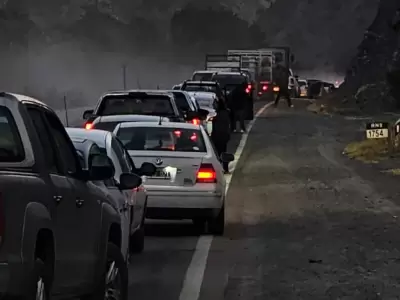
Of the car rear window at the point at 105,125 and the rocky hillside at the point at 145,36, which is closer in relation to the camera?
the car rear window at the point at 105,125

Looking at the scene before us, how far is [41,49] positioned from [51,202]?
6280 cm

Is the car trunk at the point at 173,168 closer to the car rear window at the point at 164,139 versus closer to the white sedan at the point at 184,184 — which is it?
the white sedan at the point at 184,184

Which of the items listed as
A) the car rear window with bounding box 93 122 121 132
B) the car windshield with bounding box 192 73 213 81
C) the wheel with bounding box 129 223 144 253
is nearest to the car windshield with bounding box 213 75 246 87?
the car windshield with bounding box 192 73 213 81

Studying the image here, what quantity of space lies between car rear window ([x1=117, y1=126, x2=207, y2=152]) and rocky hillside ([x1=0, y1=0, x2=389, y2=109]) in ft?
122

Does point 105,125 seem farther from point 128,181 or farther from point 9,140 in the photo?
point 9,140

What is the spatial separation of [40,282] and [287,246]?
23.0ft

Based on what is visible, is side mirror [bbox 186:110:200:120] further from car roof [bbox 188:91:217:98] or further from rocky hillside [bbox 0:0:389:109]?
rocky hillside [bbox 0:0:389:109]

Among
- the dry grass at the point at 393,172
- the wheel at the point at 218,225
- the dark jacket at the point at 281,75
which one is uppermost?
the wheel at the point at 218,225

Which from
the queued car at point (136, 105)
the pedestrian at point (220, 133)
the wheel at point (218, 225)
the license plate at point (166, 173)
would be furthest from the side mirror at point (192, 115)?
the license plate at point (166, 173)

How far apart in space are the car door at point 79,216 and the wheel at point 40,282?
332 mm

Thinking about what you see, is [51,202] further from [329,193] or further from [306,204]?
[329,193]

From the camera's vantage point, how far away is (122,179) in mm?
9734

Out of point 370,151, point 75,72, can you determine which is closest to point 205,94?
point 370,151

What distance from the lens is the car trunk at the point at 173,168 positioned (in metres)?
14.2
